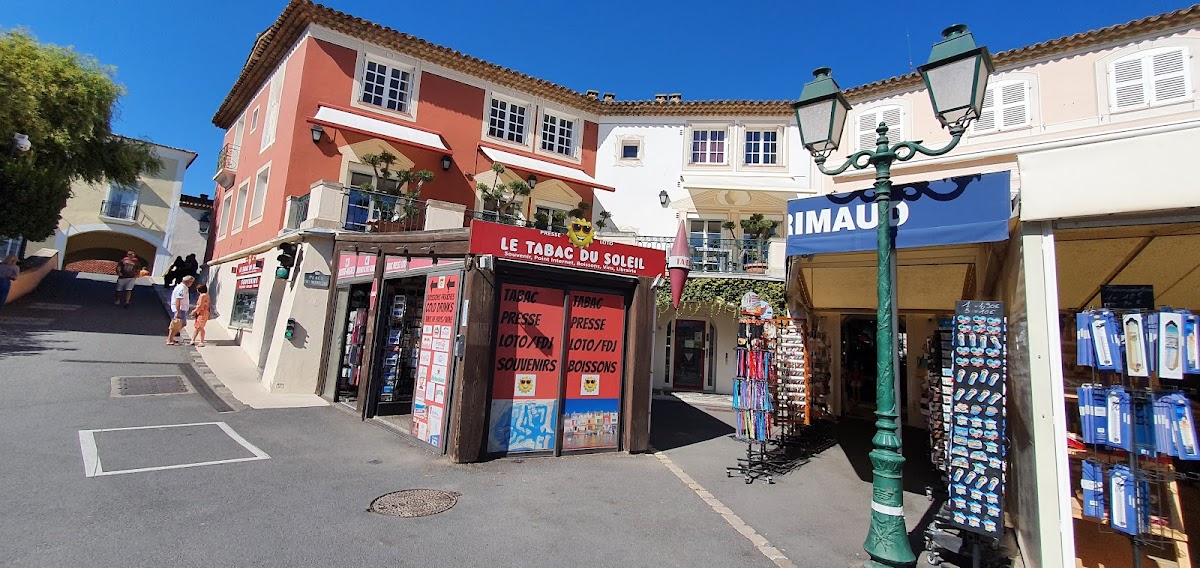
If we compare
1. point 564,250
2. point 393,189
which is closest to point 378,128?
point 393,189

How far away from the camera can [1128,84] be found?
12.4 metres

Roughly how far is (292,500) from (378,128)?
11684 mm

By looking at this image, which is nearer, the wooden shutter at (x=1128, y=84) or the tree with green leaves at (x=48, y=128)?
the wooden shutter at (x=1128, y=84)

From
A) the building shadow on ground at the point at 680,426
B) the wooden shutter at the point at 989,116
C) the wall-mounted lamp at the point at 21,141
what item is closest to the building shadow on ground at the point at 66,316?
the wall-mounted lamp at the point at 21,141

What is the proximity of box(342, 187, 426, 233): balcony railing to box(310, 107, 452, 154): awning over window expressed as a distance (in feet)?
9.59

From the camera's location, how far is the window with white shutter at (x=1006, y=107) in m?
13.6

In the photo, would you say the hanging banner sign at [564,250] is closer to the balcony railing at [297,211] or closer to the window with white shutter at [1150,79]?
the balcony railing at [297,211]

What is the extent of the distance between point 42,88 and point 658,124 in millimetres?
17124

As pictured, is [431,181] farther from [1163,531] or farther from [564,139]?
[1163,531]

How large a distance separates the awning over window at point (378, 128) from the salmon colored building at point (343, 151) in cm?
5

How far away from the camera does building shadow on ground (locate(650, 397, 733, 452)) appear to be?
9.20 metres

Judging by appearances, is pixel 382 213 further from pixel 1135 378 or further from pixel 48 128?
pixel 1135 378

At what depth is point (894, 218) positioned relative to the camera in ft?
16.0

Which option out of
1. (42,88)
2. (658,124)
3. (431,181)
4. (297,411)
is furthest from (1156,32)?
(42,88)
